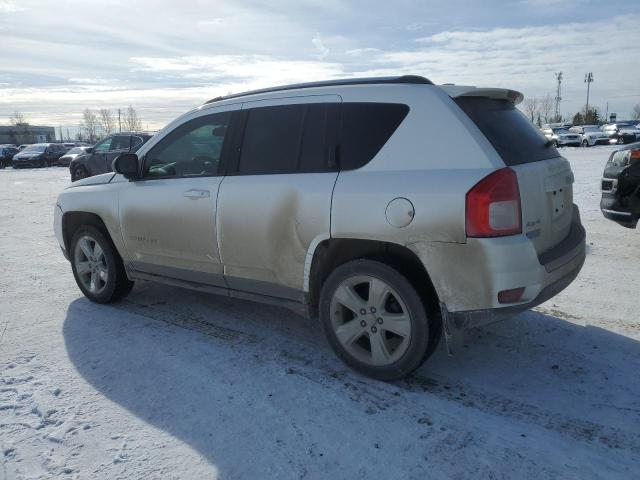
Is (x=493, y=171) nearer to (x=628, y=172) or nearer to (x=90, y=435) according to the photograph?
(x=90, y=435)

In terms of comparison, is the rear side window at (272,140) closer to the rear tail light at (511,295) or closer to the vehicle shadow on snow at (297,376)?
the vehicle shadow on snow at (297,376)

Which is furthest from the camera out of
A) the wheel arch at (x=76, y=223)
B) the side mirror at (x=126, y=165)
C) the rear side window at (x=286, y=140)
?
the wheel arch at (x=76, y=223)

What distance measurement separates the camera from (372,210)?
3.28m

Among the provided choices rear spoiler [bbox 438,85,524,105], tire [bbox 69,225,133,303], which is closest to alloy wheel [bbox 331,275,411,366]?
rear spoiler [bbox 438,85,524,105]

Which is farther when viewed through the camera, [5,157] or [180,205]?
[5,157]

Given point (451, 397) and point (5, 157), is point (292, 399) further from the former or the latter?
point (5, 157)

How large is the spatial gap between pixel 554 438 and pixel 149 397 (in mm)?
2370

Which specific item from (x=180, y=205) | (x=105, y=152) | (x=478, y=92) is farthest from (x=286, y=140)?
(x=105, y=152)

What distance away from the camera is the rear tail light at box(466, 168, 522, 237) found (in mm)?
2967

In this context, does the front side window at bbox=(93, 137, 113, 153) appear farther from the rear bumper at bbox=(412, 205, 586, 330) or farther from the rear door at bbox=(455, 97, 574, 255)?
the rear bumper at bbox=(412, 205, 586, 330)

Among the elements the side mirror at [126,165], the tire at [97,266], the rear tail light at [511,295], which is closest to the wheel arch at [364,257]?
the rear tail light at [511,295]

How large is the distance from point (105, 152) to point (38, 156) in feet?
66.7

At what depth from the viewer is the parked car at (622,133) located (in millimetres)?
38500

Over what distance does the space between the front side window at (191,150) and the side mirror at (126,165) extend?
0.10 meters
